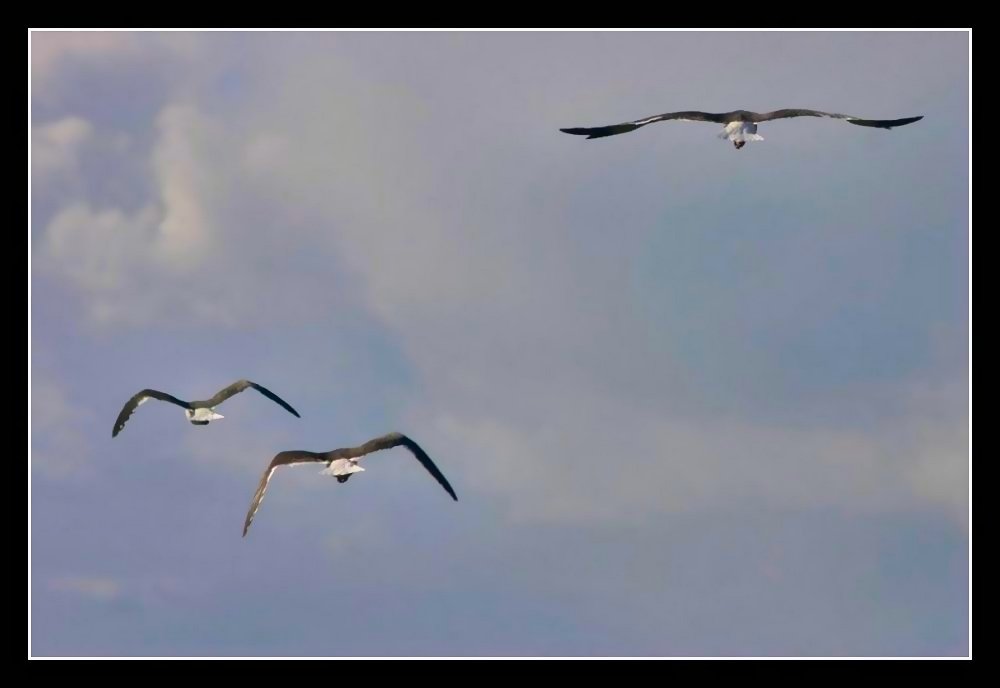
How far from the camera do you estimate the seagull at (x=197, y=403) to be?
69.5 meters

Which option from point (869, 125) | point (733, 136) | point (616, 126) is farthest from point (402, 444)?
point (869, 125)

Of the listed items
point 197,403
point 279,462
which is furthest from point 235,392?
point 279,462

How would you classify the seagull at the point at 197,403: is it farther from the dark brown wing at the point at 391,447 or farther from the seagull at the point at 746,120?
the seagull at the point at 746,120

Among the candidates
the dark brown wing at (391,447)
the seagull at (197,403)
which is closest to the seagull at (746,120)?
the dark brown wing at (391,447)

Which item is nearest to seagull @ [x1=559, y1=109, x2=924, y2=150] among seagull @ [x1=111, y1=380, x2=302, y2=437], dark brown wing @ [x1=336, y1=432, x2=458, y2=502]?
dark brown wing @ [x1=336, y1=432, x2=458, y2=502]

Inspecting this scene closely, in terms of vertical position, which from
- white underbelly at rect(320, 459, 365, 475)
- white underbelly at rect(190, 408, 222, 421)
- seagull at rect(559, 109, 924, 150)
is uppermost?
seagull at rect(559, 109, 924, 150)

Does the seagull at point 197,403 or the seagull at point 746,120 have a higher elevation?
the seagull at point 746,120

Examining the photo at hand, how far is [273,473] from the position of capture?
54.7 m

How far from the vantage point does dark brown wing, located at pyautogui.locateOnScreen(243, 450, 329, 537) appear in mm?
54531

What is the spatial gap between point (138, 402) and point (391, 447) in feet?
76.0

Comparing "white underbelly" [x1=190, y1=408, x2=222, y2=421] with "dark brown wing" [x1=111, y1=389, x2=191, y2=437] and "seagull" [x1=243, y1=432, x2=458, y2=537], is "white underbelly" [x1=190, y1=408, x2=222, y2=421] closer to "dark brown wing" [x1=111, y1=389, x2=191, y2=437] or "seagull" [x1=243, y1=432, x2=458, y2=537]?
"dark brown wing" [x1=111, y1=389, x2=191, y2=437]

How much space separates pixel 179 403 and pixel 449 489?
26.4 metres

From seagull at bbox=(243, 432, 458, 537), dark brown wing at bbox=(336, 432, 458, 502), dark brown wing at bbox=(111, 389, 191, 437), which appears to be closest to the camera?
dark brown wing at bbox=(336, 432, 458, 502)

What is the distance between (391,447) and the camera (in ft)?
171
